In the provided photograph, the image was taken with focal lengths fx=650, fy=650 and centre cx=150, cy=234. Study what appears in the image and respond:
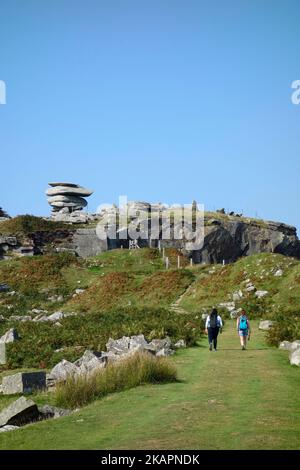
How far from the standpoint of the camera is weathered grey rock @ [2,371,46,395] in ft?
62.5

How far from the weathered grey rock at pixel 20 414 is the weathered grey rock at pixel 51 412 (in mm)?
263

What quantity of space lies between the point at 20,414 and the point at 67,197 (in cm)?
8661

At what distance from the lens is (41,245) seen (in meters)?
78.3

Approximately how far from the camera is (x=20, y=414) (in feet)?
43.0

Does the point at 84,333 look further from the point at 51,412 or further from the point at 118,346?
the point at 51,412

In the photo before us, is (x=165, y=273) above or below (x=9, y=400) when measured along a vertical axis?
above

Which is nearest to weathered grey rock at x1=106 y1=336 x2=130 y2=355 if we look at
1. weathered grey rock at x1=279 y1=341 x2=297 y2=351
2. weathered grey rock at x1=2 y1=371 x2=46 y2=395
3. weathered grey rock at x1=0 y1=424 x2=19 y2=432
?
weathered grey rock at x1=2 y1=371 x2=46 y2=395

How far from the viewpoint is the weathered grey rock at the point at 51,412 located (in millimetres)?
13828

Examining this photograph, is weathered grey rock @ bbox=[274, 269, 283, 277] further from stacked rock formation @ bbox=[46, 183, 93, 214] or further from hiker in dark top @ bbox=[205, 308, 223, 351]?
stacked rock formation @ bbox=[46, 183, 93, 214]

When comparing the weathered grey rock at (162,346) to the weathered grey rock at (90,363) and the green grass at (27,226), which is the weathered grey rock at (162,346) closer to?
the weathered grey rock at (90,363)

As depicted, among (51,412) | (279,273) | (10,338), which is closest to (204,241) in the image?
(279,273)
